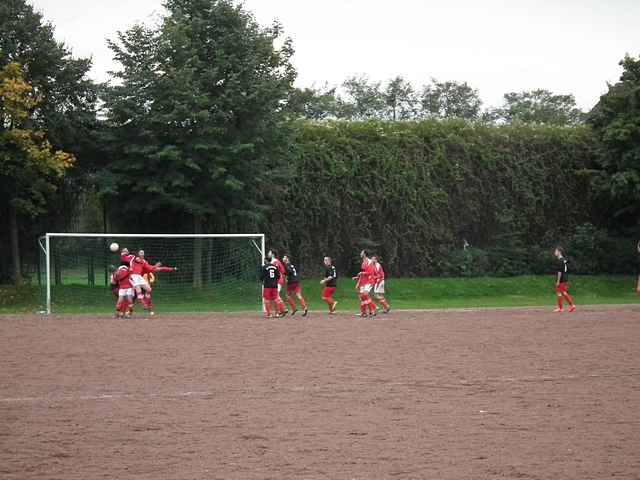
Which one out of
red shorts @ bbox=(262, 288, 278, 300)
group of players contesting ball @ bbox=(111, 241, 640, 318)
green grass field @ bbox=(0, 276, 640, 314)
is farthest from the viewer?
green grass field @ bbox=(0, 276, 640, 314)

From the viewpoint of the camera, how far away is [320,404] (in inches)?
497

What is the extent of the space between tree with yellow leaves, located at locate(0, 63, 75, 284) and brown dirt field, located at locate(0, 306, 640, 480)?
10.7m

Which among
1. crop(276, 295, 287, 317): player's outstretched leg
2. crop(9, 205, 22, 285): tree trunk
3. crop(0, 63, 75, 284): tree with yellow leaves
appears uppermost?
crop(0, 63, 75, 284): tree with yellow leaves

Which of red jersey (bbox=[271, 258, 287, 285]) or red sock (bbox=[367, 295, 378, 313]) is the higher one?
red jersey (bbox=[271, 258, 287, 285])

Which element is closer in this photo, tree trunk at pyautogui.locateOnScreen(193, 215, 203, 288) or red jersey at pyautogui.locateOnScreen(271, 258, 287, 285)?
red jersey at pyautogui.locateOnScreen(271, 258, 287, 285)

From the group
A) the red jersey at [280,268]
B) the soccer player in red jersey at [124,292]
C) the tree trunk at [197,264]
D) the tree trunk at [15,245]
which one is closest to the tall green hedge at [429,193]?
the tree trunk at [197,264]

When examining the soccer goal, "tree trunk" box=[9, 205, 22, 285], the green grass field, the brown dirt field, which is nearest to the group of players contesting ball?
the green grass field

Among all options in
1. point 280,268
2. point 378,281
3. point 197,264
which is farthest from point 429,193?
point 280,268

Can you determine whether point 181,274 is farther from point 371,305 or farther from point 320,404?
point 320,404

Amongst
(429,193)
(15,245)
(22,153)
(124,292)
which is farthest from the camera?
(429,193)

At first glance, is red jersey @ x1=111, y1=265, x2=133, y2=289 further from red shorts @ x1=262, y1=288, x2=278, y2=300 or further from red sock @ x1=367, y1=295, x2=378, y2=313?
red sock @ x1=367, y1=295, x2=378, y2=313

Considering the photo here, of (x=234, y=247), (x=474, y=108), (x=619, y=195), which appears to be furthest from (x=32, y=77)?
(x=474, y=108)

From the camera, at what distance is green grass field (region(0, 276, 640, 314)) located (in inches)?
1257

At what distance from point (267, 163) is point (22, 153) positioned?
9.45m
